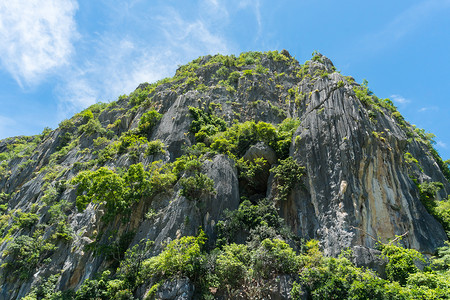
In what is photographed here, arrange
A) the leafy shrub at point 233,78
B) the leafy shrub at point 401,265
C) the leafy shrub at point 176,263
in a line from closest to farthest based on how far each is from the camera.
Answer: the leafy shrub at point 401,265, the leafy shrub at point 176,263, the leafy shrub at point 233,78

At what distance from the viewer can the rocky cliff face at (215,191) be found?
22.6 meters

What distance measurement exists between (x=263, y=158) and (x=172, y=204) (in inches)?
375

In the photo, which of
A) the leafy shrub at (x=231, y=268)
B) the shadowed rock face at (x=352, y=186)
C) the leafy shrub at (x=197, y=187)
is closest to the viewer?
the leafy shrub at (x=231, y=268)

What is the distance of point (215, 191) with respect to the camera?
2525 cm

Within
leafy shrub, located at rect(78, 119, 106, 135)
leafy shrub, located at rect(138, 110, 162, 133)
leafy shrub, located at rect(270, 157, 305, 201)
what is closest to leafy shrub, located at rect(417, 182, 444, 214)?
leafy shrub, located at rect(270, 157, 305, 201)

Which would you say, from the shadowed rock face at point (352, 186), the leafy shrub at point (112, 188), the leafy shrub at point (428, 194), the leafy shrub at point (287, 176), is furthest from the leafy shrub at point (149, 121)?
the leafy shrub at point (428, 194)

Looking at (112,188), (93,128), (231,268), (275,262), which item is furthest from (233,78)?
(231,268)

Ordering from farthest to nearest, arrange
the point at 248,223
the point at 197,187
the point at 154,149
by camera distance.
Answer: the point at 154,149, the point at 197,187, the point at 248,223

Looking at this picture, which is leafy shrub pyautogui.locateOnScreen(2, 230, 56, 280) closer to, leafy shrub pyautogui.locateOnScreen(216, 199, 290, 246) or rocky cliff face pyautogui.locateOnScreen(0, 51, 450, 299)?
rocky cliff face pyautogui.locateOnScreen(0, 51, 450, 299)

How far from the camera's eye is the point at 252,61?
52.5m

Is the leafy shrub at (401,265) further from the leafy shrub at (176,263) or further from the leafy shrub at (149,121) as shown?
the leafy shrub at (149,121)

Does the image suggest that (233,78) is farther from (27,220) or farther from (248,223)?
(27,220)

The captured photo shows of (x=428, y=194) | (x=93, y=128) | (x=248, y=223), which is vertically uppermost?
(x=93, y=128)

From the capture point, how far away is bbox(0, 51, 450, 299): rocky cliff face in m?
22.6
